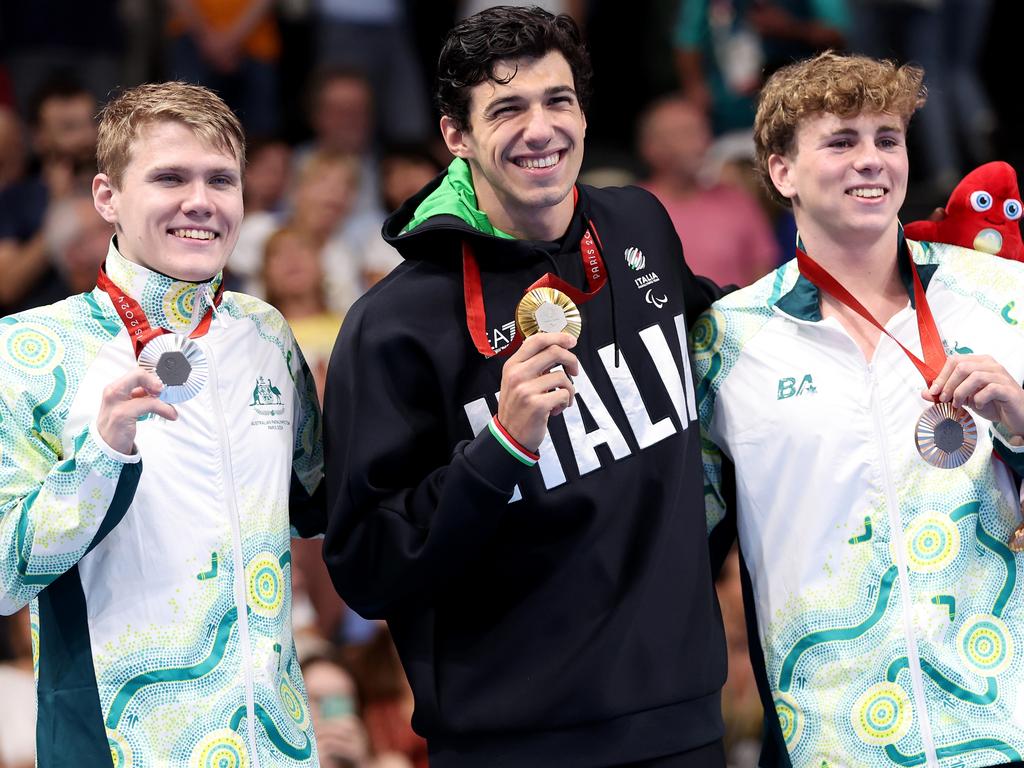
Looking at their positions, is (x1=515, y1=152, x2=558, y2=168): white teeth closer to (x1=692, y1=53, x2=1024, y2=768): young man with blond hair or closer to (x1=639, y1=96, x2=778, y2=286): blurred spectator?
(x1=692, y1=53, x2=1024, y2=768): young man with blond hair

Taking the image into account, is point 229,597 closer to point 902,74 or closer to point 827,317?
point 827,317

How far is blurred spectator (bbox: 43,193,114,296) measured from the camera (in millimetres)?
6582

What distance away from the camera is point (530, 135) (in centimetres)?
324

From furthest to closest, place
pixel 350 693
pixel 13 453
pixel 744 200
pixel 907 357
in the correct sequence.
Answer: pixel 744 200 < pixel 350 693 < pixel 907 357 < pixel 13 453

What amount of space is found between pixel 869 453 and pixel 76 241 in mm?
4372

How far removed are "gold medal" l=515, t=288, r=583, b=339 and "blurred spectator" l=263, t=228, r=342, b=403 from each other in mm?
3512

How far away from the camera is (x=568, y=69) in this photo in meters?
3.35

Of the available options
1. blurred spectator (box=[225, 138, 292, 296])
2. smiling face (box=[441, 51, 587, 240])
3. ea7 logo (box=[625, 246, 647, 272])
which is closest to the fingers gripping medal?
ea7 logo (box=[625, 246, 647, 272])

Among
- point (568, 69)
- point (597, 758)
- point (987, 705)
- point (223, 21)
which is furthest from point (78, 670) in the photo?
point (223, 21)

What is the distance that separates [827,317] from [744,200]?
3809 mm

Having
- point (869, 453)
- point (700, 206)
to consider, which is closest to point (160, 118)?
point (869, 453)

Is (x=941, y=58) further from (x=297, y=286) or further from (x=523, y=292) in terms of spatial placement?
(x=523, y=292)

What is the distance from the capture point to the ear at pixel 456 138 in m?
3.40

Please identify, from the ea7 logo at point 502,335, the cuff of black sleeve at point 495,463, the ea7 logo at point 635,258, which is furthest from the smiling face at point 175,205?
the ea7 logo at point 635,258
